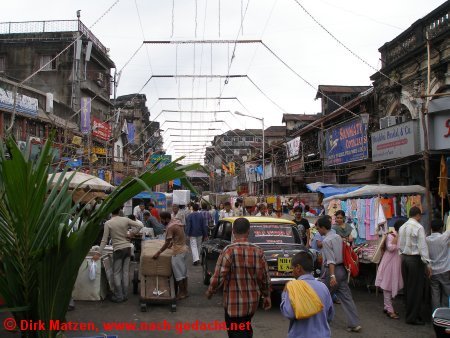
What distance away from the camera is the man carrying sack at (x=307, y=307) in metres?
3.85

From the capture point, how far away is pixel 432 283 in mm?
7957

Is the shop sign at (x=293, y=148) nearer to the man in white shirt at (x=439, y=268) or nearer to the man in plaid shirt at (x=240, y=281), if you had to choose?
the man in white shirt at (x=439, y=268)

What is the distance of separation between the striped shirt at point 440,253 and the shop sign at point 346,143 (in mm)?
9094

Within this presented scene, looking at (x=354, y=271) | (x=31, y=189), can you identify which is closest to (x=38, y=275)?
(x=31, y=189)

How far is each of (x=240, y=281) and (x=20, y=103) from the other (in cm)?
2103

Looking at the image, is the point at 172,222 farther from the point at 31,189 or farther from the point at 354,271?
the point at 31,189

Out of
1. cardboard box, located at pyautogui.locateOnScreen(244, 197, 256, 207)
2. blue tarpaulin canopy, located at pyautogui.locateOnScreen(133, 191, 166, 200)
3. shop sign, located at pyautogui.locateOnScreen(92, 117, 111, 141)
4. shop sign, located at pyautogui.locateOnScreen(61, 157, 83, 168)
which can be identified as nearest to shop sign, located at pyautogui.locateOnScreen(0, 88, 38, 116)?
shop sign, located at pyautogui.locateOnScreen(61, 157, 83, 168)

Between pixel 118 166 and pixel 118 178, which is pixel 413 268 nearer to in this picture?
pixel 118 178

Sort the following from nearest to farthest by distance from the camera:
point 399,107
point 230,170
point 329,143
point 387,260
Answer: point 387,260 < point 399,107 < point 329,143 < point 230,170

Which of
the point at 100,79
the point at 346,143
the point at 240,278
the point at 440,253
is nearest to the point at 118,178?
the point at 100,79

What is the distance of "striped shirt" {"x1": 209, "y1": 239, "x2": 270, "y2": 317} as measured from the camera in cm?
457

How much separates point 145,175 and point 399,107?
16.3m

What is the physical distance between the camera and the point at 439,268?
7.84m

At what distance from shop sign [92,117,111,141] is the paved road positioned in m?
22.9
